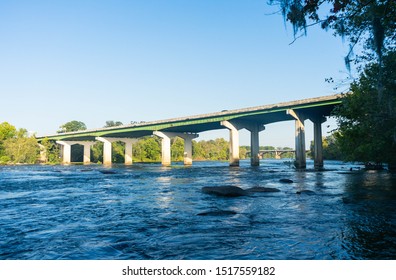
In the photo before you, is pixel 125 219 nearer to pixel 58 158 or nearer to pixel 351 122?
pixel 351 122

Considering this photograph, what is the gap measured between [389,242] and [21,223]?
11.8 m

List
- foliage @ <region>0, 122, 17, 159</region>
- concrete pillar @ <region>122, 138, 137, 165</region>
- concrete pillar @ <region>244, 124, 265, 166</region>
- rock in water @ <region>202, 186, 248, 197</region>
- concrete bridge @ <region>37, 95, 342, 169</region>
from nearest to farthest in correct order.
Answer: rock in water @ <region>202, 186, 248, 197</region>
concrete bridge @ <region>37, 95, 342, 169</region>
concrete pillar @ <region>244, 124, 265, 166</region>
concrete pillar @ <region>122, 138, 137, 165</region>
foliage @ <region>0, 122, 17, 159</region>

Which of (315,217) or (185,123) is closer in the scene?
(315,217)

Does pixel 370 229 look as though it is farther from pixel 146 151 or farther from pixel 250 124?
pixel 146 151

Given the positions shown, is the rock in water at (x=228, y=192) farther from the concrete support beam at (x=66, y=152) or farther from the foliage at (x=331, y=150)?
the concrete support beam at (x=66, y=152)

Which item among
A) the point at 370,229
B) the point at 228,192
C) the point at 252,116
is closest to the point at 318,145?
the point at 252,116

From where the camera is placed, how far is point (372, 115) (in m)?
18.5

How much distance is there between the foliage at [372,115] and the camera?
16641 mm

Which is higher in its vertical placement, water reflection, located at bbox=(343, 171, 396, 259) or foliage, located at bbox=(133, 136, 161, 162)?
foliage, located at bbox=(133, 136, 161, 162)

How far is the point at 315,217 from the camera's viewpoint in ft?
40.5

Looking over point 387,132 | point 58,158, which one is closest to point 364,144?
point 387,132

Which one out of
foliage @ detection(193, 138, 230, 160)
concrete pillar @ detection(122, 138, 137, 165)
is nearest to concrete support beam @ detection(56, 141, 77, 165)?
concrete pillar @ detection(122, 138, 137, 165)

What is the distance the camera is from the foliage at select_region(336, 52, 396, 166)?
54.6 feet

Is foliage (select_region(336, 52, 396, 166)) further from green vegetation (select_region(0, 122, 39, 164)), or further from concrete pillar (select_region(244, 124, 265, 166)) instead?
green vegetation (select_region(0, 122, 39, 164))
